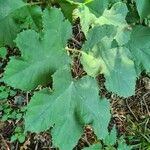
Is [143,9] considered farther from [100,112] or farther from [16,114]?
[16,114]

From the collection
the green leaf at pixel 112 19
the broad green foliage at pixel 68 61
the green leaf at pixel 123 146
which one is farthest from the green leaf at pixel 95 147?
the green leaf at pixel 112 19

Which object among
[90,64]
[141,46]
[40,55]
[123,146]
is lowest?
[123,146]

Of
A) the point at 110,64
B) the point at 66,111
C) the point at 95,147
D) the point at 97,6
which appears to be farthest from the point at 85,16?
the point at 95,147

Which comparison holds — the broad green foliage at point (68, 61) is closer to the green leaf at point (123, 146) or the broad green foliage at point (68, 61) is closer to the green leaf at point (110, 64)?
the green leaf at point (110, 64)

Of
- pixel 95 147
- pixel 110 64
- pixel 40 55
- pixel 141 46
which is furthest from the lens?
pixel 95 147

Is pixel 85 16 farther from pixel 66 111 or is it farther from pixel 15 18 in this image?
pixel 66 111

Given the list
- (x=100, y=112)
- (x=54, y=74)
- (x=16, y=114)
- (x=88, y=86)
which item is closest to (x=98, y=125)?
(x=100, y=112)

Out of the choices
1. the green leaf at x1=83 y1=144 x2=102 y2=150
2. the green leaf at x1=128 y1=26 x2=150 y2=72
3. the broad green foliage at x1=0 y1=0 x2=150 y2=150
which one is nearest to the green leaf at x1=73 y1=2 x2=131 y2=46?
the broad green foliage at x1=0 y1=0 x2=150 y2=150
